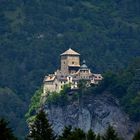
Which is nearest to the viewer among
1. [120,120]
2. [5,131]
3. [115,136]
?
[5,131]

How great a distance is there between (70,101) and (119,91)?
6503 mm

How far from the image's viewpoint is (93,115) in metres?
174

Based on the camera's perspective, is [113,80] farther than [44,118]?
Yes

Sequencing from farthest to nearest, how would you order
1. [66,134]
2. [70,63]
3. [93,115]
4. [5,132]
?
[70,63] < [93,115] < [66,134] < [5,132]

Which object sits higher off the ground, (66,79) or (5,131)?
(66,79)

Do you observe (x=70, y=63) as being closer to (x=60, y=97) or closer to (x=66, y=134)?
(x=60, y=97)

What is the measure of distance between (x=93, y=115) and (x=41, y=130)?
12012 centimetres

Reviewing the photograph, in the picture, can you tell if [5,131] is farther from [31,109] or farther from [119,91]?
[31,109]

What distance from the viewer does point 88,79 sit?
178250mm

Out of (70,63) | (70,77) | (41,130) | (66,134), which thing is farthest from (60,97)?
(41,130)

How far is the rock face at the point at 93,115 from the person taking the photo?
6683 inches

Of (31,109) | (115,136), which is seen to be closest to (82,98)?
(31,109)

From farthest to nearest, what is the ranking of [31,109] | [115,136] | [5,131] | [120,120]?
[31,109]
[120,120]
[115,136]
[5,131]

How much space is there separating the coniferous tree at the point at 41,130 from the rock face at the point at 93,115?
113 metres
